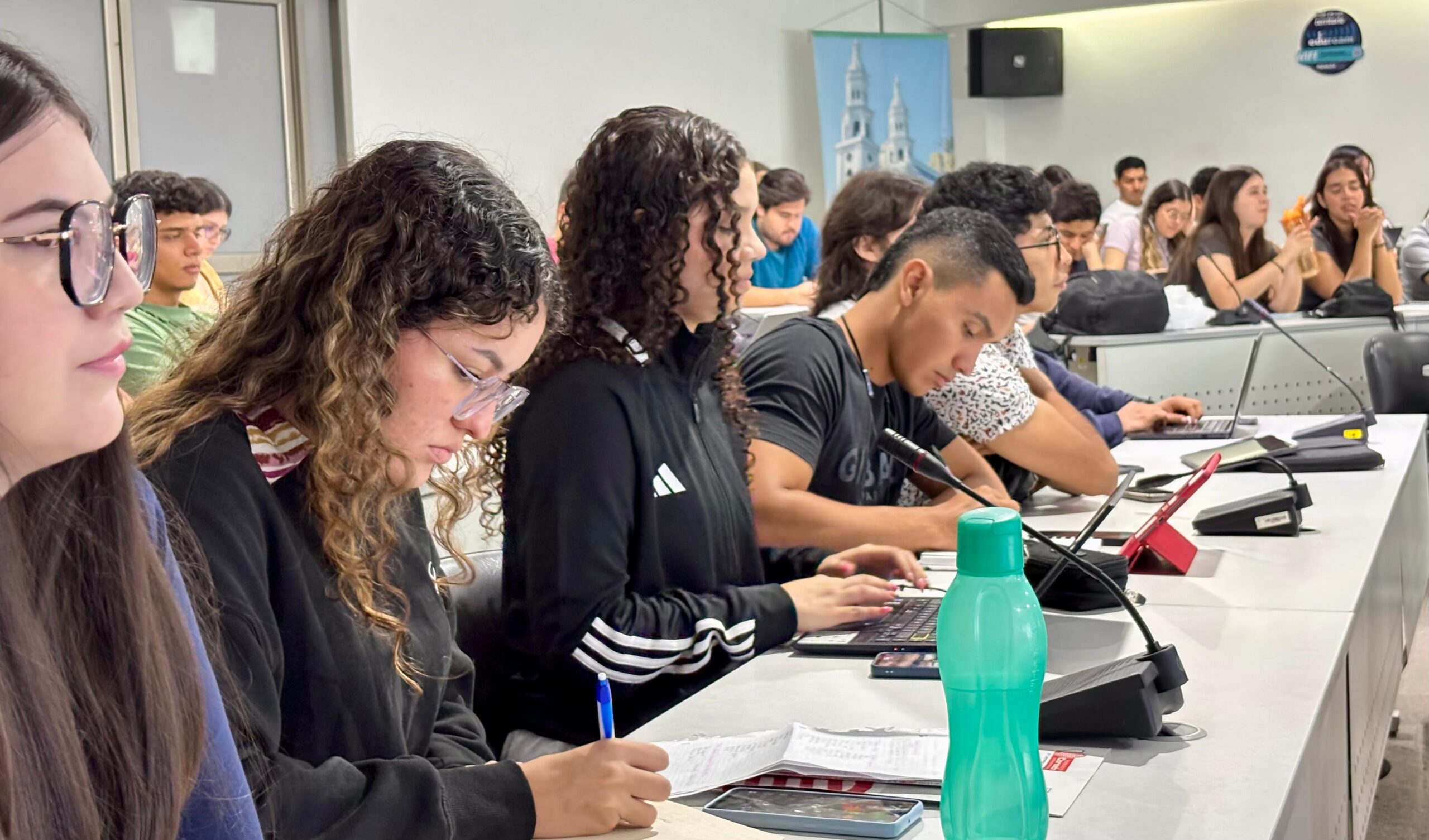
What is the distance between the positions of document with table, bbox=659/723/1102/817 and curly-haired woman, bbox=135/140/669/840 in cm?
14

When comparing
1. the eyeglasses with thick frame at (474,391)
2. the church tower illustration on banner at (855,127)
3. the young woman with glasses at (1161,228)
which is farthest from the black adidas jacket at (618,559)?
the church tower illustration on banner at (855,127)

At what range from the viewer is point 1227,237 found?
5801 millimetres

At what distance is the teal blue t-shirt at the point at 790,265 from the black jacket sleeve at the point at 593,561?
18.0 ft

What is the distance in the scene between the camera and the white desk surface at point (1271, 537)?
1972mm

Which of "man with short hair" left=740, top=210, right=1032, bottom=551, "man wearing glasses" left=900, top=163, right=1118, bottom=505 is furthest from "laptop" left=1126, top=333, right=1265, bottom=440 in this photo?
"man with short hair" left=740, top=210, right=1032, bottom=551

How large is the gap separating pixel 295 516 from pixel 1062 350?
3.89 meters

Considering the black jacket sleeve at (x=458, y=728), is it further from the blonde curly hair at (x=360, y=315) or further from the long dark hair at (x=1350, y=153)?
the long dark hair at (x=1350, y=153)

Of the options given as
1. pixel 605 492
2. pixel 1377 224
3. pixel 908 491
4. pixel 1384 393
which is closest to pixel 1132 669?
pixel 605 492

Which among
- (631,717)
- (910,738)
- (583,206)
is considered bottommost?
(631,717)

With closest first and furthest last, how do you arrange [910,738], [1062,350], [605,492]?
[910,738] < [605,492] < [1062,350]

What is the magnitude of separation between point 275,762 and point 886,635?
2.84ft

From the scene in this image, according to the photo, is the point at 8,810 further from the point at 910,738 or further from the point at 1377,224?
the point at 1377,224

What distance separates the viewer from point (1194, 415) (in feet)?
11.9

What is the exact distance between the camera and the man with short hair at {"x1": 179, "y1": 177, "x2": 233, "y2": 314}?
387 cm
